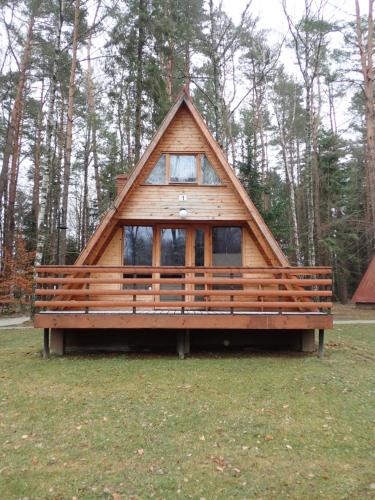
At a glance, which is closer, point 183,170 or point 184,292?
point 184,292

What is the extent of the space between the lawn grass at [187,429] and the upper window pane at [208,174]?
484cm

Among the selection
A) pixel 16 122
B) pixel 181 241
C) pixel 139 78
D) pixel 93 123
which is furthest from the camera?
pixel 16 122

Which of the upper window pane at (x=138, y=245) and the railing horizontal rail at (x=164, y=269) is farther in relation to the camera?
the upper window pane at (x=138, y=245)

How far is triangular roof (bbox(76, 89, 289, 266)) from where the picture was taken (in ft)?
28.9

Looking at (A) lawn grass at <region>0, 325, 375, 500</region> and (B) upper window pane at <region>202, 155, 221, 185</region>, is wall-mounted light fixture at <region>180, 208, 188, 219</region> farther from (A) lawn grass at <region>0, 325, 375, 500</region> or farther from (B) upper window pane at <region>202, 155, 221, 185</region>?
(A) lawn grass at <region>0, 325, 375, 500</region>

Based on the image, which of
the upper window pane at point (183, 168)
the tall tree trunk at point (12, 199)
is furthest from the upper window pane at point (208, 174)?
the tall tree trunk at point (12, 199)

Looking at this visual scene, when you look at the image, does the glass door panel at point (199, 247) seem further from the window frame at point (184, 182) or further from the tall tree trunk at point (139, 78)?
the tall tree trunk at point (139, 78)

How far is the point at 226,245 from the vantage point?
393 inches

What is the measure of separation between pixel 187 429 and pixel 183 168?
7066 millimetres

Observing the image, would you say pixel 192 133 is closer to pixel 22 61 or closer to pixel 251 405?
pixel 251 405

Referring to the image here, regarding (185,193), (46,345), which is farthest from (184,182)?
(46,345)

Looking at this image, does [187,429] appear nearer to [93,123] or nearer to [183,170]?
[183,170]

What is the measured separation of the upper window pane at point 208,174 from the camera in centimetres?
996

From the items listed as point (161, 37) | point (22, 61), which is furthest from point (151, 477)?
point (22, 61)
